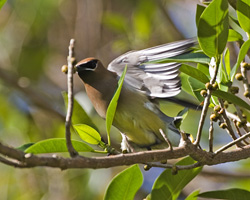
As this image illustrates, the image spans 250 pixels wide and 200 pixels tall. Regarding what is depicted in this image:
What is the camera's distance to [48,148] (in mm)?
1865

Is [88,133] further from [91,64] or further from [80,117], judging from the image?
[91,64]

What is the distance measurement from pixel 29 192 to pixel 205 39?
3.06m

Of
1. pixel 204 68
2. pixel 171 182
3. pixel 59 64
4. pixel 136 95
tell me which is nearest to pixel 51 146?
pixel 171 182

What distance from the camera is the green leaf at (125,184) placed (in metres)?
2.12

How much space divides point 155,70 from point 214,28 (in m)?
0.89

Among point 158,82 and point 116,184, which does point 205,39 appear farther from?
point 158,82

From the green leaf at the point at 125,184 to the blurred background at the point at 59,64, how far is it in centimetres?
187

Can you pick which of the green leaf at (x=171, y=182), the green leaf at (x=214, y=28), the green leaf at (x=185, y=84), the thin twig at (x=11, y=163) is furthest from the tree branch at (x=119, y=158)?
the green leaf at (x=185, y=84)

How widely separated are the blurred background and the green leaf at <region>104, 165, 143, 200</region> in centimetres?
187

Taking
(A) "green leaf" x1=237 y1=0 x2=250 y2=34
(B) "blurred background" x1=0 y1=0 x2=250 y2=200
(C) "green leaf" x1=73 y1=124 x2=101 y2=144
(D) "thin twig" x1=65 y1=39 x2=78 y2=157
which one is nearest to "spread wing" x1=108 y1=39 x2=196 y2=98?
(A) "green leaf" x1=237 y1=0 x2=250 y2=34

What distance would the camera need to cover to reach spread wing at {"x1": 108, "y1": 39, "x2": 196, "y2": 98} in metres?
2.63

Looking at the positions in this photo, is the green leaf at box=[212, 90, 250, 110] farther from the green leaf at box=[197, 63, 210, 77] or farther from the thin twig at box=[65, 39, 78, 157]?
the thin twig at box=[65, 39, 78, 157]

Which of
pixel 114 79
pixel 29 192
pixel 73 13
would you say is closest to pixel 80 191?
pixel 29 192

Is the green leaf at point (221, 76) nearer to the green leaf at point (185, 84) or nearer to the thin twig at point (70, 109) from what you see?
the green leaf at point (185, 84)
